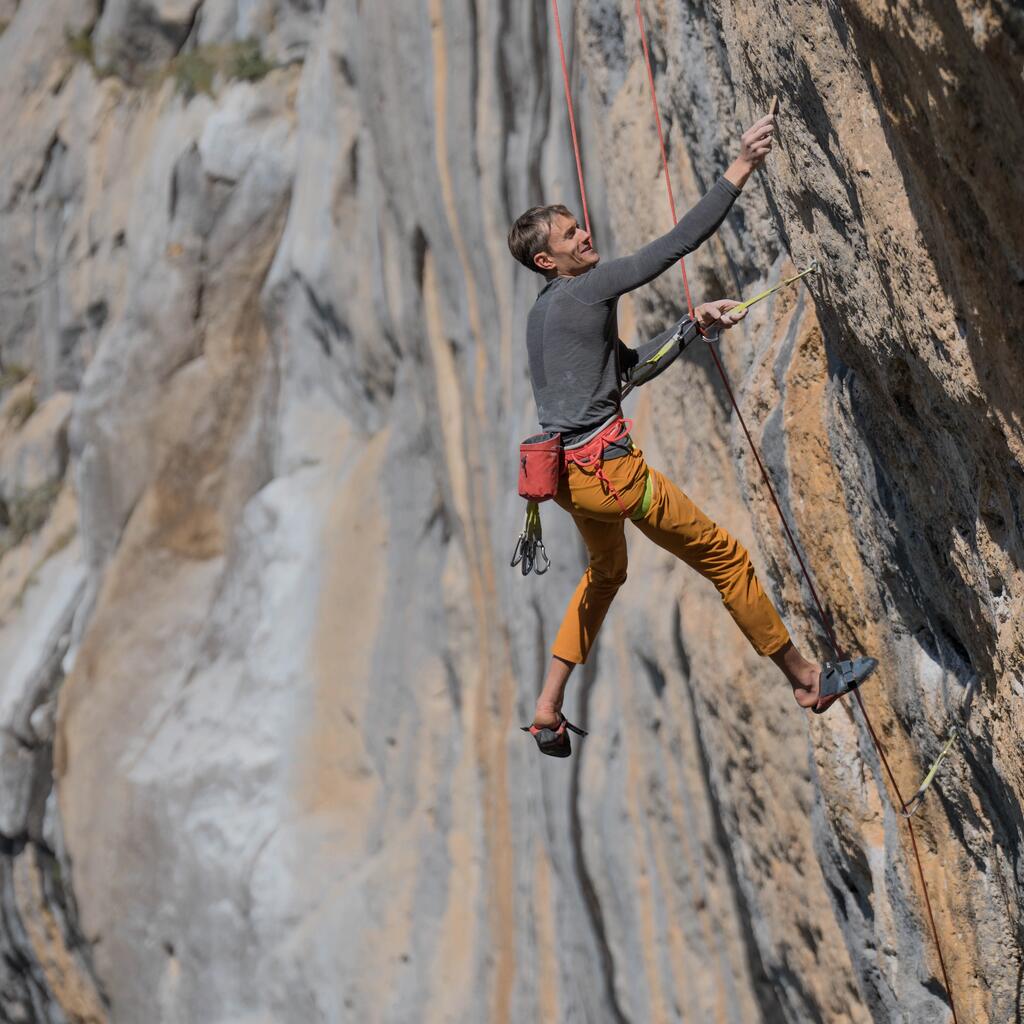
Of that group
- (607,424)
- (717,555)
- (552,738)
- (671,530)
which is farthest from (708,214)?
(552,738)

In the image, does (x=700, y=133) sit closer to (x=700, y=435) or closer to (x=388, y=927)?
(x=700, y=435)

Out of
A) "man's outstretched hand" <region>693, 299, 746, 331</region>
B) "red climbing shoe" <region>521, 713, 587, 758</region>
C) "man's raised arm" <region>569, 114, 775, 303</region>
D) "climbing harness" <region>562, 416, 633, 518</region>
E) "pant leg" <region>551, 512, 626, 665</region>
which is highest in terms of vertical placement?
"man's raised arm" <region>569, 114, 775, 303</region>

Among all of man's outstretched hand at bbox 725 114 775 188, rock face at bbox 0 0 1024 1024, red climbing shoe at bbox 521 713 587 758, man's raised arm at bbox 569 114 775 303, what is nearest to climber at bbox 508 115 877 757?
man's raised arm at bbox 569 114 775 303

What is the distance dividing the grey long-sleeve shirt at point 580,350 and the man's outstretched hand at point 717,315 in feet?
0.76

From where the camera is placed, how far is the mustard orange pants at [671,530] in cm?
477

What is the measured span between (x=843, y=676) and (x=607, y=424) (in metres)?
1.10

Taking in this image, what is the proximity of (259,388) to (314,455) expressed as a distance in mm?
1618

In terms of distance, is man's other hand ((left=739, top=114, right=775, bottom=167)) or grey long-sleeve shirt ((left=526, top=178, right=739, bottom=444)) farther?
grey long-sleeve shirt ((left=526, top=178, right=739, bottom=444))

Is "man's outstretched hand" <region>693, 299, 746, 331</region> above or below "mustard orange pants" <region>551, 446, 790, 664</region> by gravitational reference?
above

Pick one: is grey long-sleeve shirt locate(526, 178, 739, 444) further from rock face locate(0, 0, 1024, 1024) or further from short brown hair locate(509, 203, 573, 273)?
rock face locate(0, 0, 1024, 1024)

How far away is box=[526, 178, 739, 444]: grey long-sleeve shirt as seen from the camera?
4.57m

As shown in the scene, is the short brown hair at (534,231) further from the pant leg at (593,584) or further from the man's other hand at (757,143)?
the pant leg at (593,584)

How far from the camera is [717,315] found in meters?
4.61

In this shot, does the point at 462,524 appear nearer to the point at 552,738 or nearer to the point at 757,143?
the point at 552,738
